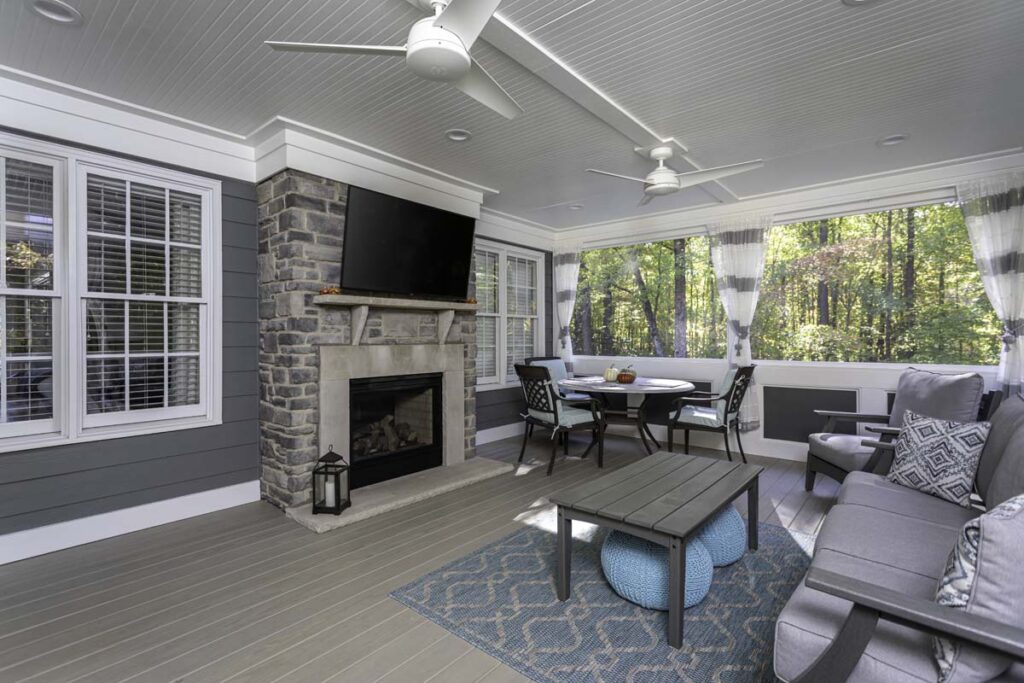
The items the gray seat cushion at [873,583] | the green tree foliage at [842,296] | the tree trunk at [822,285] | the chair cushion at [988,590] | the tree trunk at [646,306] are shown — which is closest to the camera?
the chair cushion at [988,590]

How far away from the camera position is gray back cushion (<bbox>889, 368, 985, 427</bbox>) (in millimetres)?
3063

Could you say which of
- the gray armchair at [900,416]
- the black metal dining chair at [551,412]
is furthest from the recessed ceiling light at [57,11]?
the gray armchair at [900,416]

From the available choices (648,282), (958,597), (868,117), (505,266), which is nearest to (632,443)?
(648,282)

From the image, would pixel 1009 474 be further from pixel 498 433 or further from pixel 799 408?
pixel 498 433

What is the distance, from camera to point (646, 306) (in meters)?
6.43

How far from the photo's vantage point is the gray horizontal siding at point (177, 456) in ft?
9.46

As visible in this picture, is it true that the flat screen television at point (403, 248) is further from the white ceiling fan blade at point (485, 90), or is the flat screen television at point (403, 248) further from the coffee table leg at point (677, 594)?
the coffee table leg at point (677, 594)

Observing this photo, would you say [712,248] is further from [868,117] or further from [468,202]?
[468,202]

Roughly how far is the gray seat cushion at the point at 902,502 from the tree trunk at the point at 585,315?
4325 mm

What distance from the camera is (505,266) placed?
6.20 metres

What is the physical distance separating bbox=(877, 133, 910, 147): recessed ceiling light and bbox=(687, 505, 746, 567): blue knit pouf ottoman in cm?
305

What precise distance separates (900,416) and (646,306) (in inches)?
127

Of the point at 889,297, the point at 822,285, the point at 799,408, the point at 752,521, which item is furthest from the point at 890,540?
the point at 822,285

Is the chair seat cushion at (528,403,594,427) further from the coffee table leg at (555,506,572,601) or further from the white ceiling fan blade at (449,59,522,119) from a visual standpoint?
the white ceiling fan blade at (449,59,522,119)
